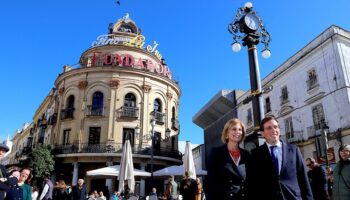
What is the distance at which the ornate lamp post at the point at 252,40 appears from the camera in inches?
234

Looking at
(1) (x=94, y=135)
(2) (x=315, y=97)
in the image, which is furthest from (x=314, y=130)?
(1) (x=94, y=135)

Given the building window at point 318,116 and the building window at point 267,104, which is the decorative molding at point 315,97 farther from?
the building window at point 267,104

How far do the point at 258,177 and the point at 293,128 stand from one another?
2212 centimetres

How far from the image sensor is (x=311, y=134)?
21.2 m

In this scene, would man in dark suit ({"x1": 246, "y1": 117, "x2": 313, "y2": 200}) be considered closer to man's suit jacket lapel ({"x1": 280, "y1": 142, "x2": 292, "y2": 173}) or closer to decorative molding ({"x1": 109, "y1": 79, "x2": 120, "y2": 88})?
man's suit jacket lapel ({"x1": 280, "y1": 142, "x2": 292, "y2": 173})

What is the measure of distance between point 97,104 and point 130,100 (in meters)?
3.18

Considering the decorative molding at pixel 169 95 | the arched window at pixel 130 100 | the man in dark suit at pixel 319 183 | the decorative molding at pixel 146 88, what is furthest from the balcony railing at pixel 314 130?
the man in dark suit at pixel 319 183

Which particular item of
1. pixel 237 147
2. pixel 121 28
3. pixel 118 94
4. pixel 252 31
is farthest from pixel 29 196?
pixel 121 28

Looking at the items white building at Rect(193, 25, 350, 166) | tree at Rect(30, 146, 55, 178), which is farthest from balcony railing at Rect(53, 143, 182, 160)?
white building at Rect(193, 25, 350, 166)

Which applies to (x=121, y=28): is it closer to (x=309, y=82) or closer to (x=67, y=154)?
(x=67, y=154)

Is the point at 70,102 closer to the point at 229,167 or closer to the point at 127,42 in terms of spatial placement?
the point at 127,42

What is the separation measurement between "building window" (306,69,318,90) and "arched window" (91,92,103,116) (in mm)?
18038

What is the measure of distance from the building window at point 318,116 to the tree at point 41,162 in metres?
21.5

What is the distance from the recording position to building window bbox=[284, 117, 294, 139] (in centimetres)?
2345
